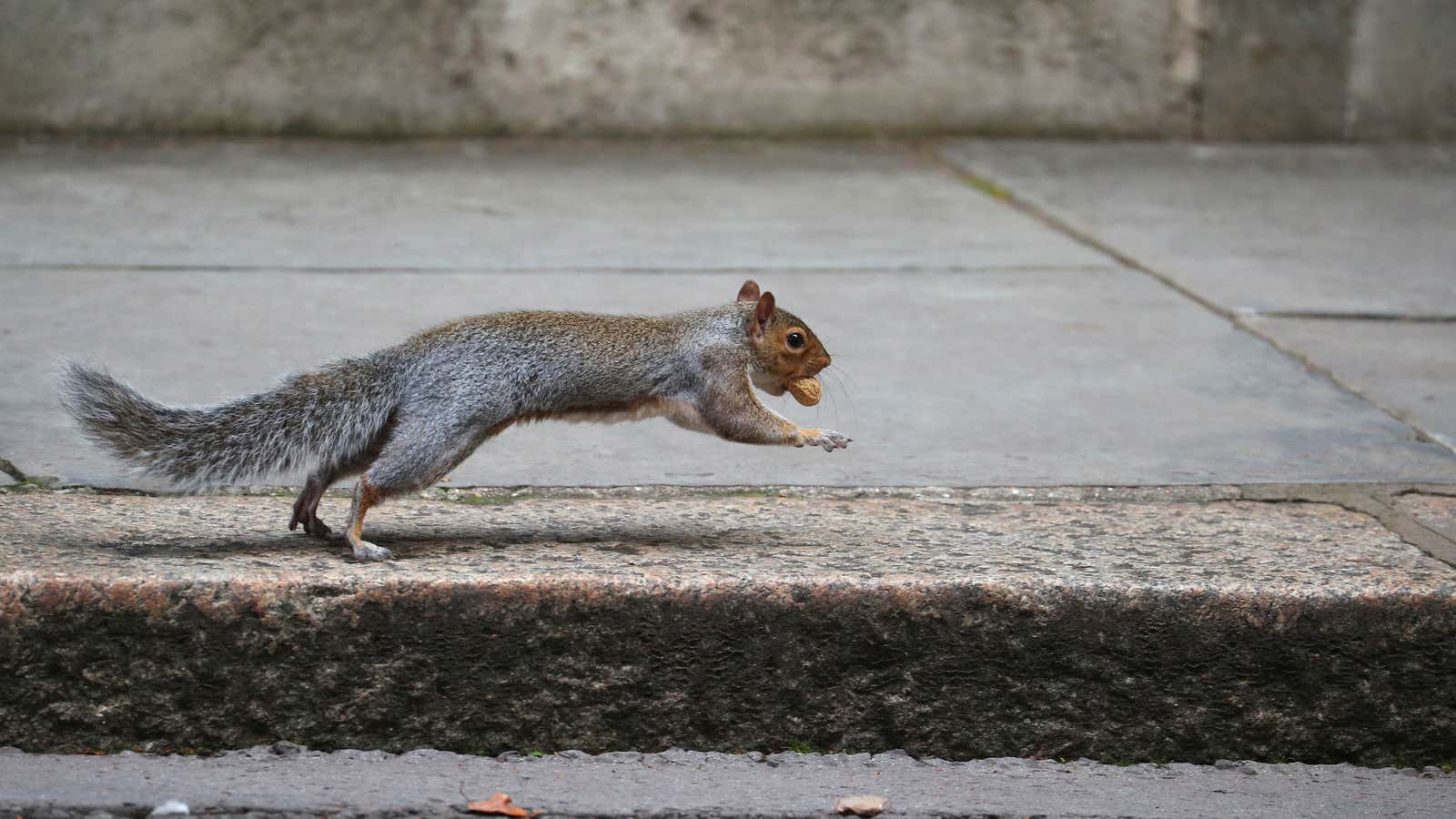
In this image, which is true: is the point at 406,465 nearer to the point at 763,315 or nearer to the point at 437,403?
the point at 437,403

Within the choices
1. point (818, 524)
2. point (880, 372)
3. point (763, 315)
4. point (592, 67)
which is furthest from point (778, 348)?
point (592, 67)

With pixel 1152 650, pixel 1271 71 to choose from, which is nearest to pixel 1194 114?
pixel 1271 71

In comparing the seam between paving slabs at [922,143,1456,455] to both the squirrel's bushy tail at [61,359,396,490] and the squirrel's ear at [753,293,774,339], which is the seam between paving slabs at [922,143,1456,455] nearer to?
the squirrel's ear at [753,293,774,339]

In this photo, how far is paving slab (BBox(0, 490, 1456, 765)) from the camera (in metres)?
2.69

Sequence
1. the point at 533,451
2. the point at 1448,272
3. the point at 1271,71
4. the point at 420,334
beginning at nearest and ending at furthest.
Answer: the point at 420,334, the point at 533,451, the point at 1448,272, the point at 1271,71

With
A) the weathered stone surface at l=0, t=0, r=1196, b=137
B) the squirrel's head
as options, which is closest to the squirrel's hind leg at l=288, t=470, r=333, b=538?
the squirrel's head

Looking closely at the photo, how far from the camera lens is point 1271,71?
858 centimetres

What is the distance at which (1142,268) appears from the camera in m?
5.99

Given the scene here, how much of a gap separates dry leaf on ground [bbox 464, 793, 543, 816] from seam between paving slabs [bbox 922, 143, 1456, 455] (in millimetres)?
2437

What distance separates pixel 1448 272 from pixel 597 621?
4341mm

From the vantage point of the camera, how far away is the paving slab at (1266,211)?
5742mm

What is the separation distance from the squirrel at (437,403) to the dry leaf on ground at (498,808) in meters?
0.50

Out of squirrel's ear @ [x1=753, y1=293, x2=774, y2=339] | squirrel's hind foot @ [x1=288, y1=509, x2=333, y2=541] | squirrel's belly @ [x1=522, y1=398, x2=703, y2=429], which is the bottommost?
squirrel's hind foot @ [x1=288, y1=509, x2=333, y2=541]

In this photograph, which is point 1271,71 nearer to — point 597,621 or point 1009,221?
point 1009,221
